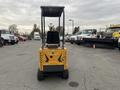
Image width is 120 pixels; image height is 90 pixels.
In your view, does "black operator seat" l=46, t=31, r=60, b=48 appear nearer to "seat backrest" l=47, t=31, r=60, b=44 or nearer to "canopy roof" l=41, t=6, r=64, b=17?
"seat backrest" l=47, t=31, r=60, b=44

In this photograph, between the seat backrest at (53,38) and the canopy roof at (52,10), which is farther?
the seat backrest at (53,38)

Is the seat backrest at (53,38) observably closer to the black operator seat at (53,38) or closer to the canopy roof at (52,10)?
the black operator seat at (53,38)

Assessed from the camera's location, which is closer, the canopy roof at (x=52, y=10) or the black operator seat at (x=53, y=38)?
the canopy roof at (x=52, y=10)

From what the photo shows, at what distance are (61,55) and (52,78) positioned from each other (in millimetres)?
1029

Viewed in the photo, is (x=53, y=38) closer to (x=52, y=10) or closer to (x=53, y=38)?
(x=53, y=38)

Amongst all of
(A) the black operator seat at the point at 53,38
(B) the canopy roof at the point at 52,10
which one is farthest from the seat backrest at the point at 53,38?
(B) the canopy roof at the point at 52,10

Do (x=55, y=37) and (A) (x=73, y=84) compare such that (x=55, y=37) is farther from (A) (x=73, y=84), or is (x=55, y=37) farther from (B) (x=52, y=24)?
(A) (x=73, y=84)

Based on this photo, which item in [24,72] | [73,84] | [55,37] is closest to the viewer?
[73,84]

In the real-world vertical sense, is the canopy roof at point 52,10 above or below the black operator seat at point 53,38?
above

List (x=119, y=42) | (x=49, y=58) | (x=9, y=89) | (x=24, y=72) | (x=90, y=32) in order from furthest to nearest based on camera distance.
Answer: (x=90, y=32) < (x=119, y=42) < (x=24, y=72) < (x=49, y=58) < (x=9, y=89)

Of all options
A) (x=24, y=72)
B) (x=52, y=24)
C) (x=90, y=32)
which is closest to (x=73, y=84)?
(x=24, y=72)

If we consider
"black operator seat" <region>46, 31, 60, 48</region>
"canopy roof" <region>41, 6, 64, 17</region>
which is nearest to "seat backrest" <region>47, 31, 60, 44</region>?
"black operator seat" <region>46, 31, 60, 48</region>

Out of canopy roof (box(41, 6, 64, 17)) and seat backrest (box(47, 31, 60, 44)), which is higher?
canopy roof (box(41, 6, 64, 17))

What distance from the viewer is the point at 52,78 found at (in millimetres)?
7242
